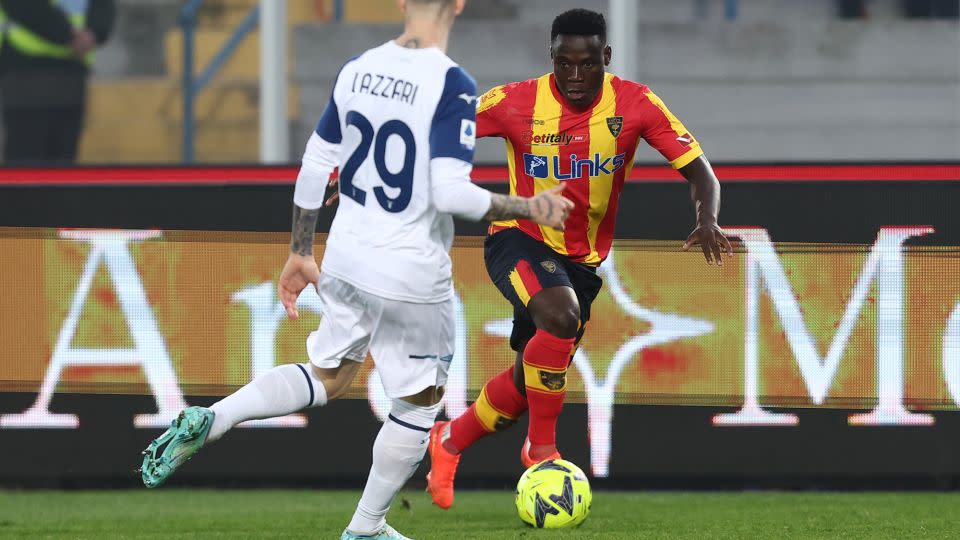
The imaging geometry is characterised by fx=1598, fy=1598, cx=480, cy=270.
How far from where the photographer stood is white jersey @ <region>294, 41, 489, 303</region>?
4559 mm

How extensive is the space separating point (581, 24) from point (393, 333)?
1.61 m

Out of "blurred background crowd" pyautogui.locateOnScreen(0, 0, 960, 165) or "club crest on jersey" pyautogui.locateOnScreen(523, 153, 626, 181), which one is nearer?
"club crest on jersey" pyautogui.locateOnScreen(523, 153, 626, 181)

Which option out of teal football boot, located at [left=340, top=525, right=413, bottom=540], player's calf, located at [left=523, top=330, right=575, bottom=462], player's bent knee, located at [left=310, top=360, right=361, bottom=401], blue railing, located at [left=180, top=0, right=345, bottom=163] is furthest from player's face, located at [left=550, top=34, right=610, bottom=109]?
blue railing, located at [left=180, top=0, right=345, bottom=163]

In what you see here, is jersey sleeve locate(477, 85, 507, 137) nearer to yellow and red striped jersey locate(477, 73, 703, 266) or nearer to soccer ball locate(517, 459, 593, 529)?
yellow and red striped jersey locate(477, 73, 703, 266)

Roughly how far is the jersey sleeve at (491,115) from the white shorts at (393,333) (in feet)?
4.48

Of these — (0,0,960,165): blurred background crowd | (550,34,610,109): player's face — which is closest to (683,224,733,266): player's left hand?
(550,34,610,109): player's face

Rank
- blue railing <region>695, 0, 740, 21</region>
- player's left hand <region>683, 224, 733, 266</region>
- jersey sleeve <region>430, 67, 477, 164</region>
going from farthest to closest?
1. blue railing <region>695, 0, 740, 21</region>
2. player's left hand <region>683, 224, 733, 266</region>
3. jersey sleeve <region>430, 67, 477, 164</region>

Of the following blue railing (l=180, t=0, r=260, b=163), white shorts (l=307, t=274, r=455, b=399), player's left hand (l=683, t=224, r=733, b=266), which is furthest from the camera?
blue railing (l=180, t=0, r=260, b=163)

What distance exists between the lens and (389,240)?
15.3 feet

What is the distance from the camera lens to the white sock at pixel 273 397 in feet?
15.7

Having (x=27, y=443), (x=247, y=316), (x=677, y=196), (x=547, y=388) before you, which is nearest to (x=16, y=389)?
(x=27, y=443)

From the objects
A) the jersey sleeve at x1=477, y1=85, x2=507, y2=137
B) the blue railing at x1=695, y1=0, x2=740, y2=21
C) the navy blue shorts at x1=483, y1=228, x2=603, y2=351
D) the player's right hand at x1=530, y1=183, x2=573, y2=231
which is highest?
the blue railing at x1=695, y1=0, x2=740, y2=21

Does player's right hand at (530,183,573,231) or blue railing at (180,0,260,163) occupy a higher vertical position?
blue railing at (180,0,260,163)

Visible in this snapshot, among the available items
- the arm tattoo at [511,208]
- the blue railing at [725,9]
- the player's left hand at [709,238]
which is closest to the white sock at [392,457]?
the arm tattoo at [511,208]
